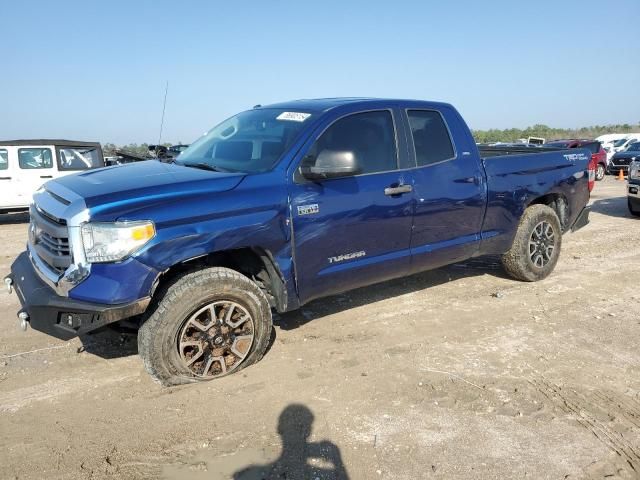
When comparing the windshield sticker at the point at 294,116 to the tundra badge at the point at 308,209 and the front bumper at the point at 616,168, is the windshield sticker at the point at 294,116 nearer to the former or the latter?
the tundra badge at the point at 308,209

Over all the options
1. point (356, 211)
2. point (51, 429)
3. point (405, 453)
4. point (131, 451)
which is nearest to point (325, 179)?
point (356, 211)

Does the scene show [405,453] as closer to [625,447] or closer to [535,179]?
[625,447]

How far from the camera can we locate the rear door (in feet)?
14.3

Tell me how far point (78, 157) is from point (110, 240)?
1051 centimetres

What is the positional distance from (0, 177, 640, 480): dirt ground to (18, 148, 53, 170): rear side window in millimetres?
7866

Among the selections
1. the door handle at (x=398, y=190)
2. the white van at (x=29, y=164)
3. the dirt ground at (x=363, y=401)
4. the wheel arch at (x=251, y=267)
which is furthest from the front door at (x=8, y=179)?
the door handle at (x=398, y=190)

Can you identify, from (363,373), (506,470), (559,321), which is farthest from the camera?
(559,321)

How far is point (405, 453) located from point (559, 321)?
2562 millimetres

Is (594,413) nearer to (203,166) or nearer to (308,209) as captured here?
(308,209)

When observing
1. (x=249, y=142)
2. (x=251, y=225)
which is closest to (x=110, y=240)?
(x=251, y=225)

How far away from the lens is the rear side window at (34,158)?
11484mm

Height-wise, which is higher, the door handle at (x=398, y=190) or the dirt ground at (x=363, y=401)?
the door handle at (x=398, y=190)

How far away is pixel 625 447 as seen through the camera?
108 inches

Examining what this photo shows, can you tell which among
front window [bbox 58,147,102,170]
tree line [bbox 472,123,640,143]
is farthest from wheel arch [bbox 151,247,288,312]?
tree line [bbox 472,123,640,143]
